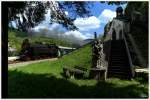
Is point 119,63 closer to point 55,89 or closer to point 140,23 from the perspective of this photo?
point 140,23

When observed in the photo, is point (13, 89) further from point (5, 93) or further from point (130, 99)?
point (130, 99)

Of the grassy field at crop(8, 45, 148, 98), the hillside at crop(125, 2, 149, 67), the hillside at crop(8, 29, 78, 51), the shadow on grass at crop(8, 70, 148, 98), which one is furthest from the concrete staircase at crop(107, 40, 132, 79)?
the hillside at crop(8, 29, 78, 51)

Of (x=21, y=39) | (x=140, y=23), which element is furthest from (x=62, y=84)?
(x=140, y=23)

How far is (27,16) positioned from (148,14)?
3219 millimetres

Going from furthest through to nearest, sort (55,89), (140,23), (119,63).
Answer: (119,63)
(140,23)
(55,89)

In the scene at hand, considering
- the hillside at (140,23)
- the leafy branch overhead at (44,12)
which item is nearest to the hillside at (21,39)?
the leafy branch overhead at (44,12)

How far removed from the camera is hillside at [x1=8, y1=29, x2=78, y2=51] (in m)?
10.2

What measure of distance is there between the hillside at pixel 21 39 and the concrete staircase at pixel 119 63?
3.92ft

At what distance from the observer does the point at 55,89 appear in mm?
10203

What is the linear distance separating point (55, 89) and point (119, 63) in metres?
2.03

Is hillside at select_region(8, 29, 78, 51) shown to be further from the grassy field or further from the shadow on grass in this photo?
the shadow on grass

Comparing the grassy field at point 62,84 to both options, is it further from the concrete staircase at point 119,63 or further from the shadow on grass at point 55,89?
the concrete staircase at point 119,63

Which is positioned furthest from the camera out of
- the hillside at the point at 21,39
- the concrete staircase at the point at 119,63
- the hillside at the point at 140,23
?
the concrete staircase at the point at 119,63

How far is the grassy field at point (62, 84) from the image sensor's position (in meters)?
9.97
